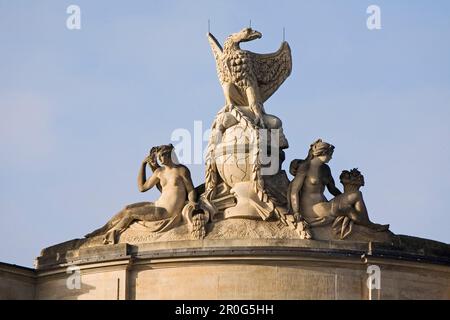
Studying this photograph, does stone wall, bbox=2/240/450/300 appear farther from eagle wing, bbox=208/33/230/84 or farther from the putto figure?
eagle wing, bbox=208/33/230/84

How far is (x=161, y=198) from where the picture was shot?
150 meters

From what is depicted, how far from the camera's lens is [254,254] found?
147 metres

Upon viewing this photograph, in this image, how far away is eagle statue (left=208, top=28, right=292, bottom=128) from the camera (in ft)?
495

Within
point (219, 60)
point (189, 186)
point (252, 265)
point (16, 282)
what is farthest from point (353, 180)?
point (16, 282)

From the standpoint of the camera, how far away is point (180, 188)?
490 feet

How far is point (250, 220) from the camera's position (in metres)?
148

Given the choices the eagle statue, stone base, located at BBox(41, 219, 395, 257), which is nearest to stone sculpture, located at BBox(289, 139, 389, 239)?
stone base, located at BBox(41, 219, 395, 257)

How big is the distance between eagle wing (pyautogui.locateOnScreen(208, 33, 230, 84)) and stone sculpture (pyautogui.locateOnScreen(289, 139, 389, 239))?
3.51 metres

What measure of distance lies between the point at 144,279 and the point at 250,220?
11.5ft

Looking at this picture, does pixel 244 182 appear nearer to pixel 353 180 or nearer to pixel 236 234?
pixel 236 234

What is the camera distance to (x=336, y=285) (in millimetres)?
147125

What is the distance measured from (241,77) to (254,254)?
6290mm

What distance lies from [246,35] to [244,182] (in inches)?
185
